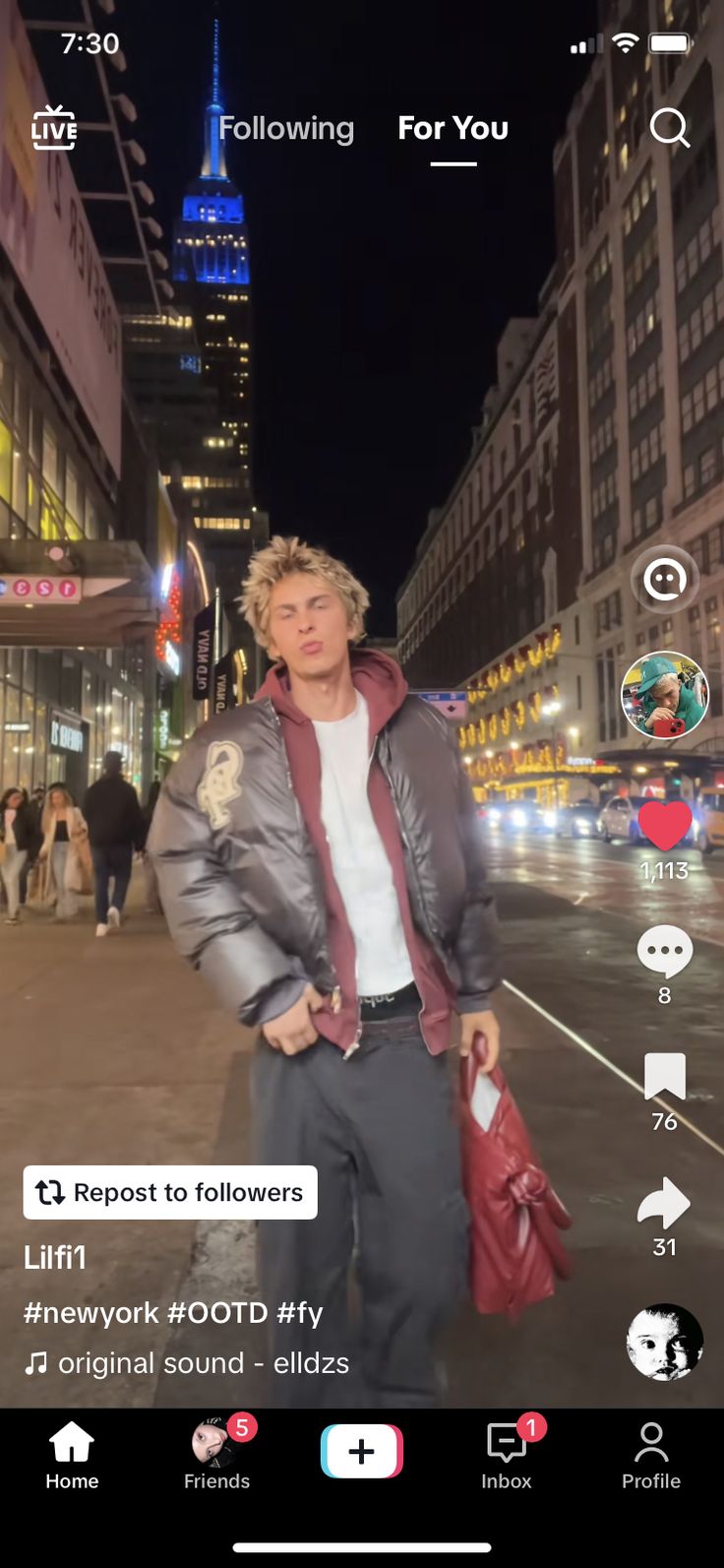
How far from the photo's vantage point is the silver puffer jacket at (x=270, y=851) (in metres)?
1.71

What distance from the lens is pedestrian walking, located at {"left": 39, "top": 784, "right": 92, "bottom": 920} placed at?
11500 millimetres

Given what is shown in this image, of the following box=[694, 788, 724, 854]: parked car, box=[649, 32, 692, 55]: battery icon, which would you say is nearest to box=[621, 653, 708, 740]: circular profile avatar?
box=[694, 788, 724, 854]: parked car

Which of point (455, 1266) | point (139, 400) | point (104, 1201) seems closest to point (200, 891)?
point (104, 1201)

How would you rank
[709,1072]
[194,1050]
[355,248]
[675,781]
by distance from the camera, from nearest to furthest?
[675,781] < [355,248] < [709,1072] < [194,1050]

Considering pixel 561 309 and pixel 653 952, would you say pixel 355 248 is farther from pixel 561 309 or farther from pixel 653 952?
pixel 561 309

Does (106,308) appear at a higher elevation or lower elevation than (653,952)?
higher

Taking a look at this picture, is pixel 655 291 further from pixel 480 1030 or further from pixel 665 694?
pixel 480 1030

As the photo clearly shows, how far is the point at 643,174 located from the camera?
2590 mm

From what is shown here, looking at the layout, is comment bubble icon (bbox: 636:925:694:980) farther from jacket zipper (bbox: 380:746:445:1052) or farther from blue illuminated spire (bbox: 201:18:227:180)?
blue illuminated spire (bbox: 201:18:227:180)

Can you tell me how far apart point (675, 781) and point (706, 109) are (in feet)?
4.87
